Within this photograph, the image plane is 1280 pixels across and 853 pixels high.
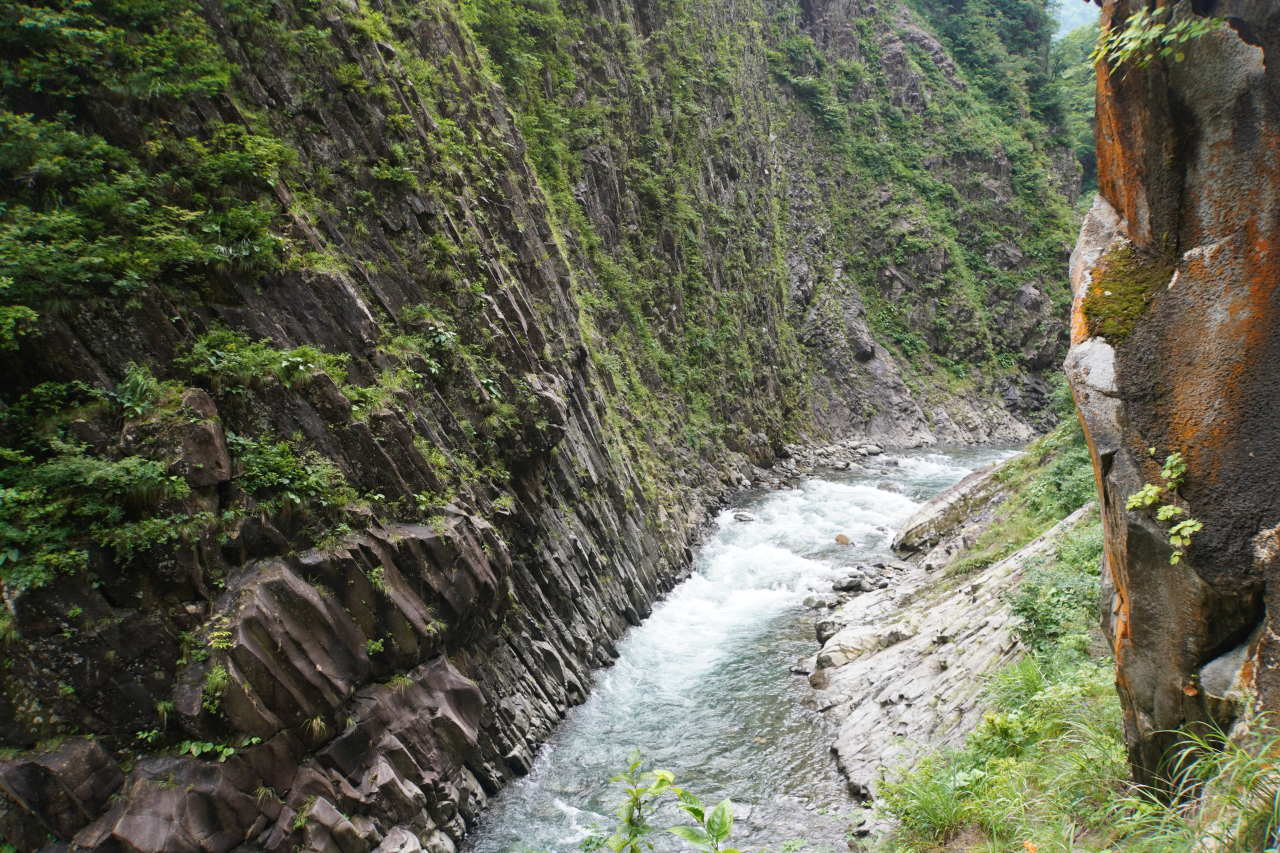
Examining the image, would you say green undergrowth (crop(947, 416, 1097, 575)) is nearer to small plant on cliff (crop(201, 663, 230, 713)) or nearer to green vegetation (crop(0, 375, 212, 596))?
small plant on cliff (crop(201, 663, 230, 713))

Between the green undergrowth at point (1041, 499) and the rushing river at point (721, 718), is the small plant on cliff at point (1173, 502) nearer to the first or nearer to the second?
the rushing river at point (721, 718)

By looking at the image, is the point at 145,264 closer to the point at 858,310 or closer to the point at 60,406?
the point at 60,406

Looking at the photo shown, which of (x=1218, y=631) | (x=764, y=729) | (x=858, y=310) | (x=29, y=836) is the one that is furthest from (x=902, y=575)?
(x=858, y=310)

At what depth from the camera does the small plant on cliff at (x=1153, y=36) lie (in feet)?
14.7

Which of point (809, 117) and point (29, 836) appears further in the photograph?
point (809, 117)

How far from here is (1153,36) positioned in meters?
4.59

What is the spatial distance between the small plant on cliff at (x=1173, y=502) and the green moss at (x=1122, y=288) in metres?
0.97

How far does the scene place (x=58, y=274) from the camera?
8.09m

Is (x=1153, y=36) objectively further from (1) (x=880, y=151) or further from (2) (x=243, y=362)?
(1) (x=880, y=151)

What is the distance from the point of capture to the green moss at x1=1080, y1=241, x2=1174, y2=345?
4.95 metres

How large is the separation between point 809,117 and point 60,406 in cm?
5632

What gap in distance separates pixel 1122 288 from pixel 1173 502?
5.37ft

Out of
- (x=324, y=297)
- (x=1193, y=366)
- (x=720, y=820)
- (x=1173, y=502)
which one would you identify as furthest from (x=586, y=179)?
(x=720, y=820)

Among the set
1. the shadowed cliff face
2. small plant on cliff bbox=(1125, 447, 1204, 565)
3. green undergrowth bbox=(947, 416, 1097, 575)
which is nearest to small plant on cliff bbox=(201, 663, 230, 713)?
the shadowed cliff face
